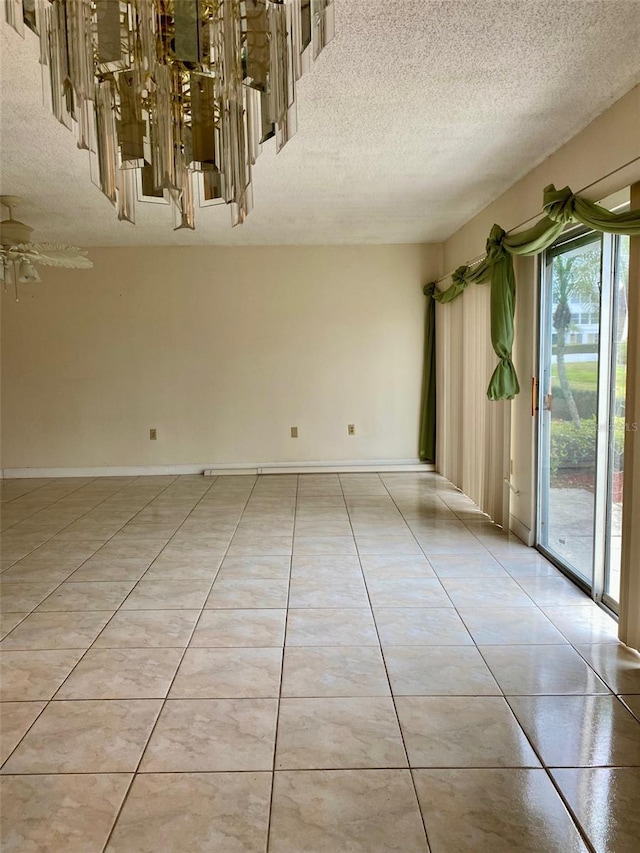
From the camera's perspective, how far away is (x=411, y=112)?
3.07 metres

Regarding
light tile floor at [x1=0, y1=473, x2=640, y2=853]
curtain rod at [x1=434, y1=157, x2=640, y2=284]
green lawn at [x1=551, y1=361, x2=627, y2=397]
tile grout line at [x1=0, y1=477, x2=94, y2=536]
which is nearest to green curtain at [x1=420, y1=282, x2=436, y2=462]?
curtain rod at [x1=434, y1=157, x2=640, y2=284]

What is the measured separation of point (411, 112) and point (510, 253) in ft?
4.56

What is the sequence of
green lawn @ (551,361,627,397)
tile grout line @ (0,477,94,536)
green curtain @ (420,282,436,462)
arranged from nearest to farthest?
green lawn @ (551,361,627,397), tile grout line @ (0,477,94,536), green curtain @ (420,282,436,462)

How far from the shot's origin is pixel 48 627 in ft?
9.77

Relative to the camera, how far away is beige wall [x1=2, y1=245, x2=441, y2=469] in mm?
6773

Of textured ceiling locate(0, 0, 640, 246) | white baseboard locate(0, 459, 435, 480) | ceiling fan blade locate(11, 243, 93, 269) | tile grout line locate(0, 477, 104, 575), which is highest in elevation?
textured ceiling locate(0, 0, 640, 246)

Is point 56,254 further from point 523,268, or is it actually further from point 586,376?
point 586,376

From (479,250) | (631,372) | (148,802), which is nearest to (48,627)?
(148,802)

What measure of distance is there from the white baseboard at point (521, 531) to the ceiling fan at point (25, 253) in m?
3.27

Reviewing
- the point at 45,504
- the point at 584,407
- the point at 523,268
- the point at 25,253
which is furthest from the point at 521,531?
the point at 45,504

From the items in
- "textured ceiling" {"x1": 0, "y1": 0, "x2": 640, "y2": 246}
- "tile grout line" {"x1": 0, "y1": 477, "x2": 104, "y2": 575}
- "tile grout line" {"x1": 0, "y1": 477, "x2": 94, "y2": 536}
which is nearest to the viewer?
"textured ceiling" {"x1": 0, "y1": 0, "x2": 640, "y2": 246}

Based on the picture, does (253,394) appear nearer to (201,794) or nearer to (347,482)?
(347,482)

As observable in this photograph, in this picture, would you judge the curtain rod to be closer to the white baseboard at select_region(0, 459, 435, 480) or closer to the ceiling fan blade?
the white baseboard at select_region(0, 459, 435, 480)

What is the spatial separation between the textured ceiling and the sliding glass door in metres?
0.71
